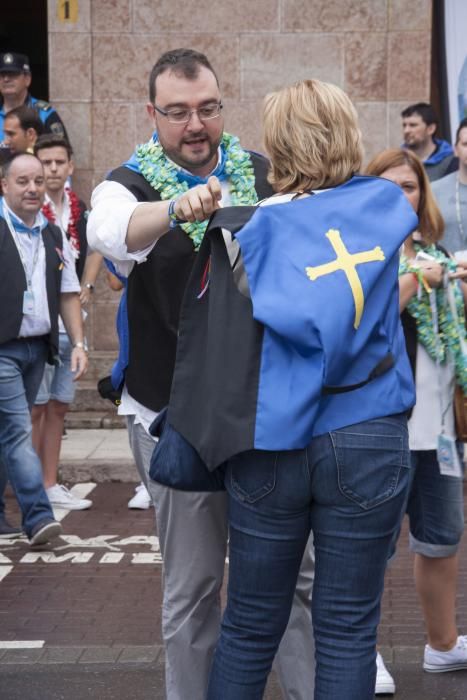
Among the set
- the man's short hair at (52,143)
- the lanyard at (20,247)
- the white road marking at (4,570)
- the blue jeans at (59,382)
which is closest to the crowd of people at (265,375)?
the white road marking at (4,570)

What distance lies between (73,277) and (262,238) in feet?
15.1

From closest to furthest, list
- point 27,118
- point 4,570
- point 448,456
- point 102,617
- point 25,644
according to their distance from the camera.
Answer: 1. point 448,456
2. point 25,644
3. point 102,617
4. point 4,570
5. point 27,118

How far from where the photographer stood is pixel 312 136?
320 cm

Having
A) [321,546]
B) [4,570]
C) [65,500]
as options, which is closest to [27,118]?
[65,500]

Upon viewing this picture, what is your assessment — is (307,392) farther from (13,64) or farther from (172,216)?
(13,64)

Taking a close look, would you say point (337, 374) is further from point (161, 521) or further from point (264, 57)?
point (264, 57)

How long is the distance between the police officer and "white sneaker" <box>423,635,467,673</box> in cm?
620

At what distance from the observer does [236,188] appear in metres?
3.81

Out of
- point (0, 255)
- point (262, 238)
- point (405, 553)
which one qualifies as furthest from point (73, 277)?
point (262, 238)

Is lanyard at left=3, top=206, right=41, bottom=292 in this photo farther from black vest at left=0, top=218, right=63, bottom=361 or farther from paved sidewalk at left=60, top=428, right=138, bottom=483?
paved sidewalk at left=60, top=428, right=138, bottom=483

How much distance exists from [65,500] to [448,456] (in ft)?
13.0

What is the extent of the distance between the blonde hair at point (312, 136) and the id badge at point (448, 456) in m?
1.44

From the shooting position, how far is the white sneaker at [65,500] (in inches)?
312

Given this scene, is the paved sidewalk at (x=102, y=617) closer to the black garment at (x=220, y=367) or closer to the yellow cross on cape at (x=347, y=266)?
the black garment at (x=220, y=367)
